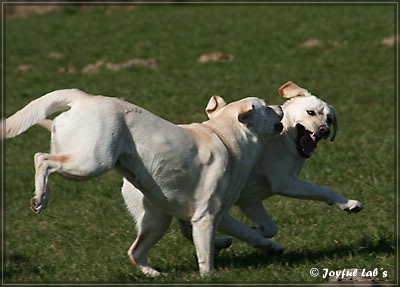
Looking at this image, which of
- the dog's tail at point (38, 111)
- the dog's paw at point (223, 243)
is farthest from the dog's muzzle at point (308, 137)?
the dog's tail at point (38, 111)

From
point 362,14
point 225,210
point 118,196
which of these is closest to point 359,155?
point 118,196

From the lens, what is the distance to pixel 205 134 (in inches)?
278

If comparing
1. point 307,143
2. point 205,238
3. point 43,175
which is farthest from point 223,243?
point 43,175

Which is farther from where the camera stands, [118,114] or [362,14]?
[362,14]

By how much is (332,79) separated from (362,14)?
6545mm

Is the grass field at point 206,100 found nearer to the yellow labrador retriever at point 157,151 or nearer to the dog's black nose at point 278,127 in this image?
the yellow labrador retriever at point 157,151

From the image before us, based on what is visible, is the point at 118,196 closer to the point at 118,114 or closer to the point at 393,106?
the point at 118,114

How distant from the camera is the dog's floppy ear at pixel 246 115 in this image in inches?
284

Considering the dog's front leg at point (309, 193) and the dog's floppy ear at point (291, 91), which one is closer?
the dog's front leg at point (309, 193)

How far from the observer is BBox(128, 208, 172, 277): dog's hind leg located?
7449 mm

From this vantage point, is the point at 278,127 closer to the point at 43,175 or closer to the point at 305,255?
the point at 305,255

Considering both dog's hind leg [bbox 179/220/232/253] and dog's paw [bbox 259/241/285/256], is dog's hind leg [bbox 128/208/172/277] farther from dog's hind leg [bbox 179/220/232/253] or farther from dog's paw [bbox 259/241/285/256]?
dog's paw [bbox 259/241/285/256]

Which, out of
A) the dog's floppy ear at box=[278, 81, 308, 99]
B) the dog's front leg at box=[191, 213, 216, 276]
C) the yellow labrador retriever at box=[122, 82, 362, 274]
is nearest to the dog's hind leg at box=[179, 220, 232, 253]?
the yellow labrador retriever at box=[122, 82, 362, 274]

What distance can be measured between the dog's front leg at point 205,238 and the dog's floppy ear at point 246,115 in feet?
2.66
